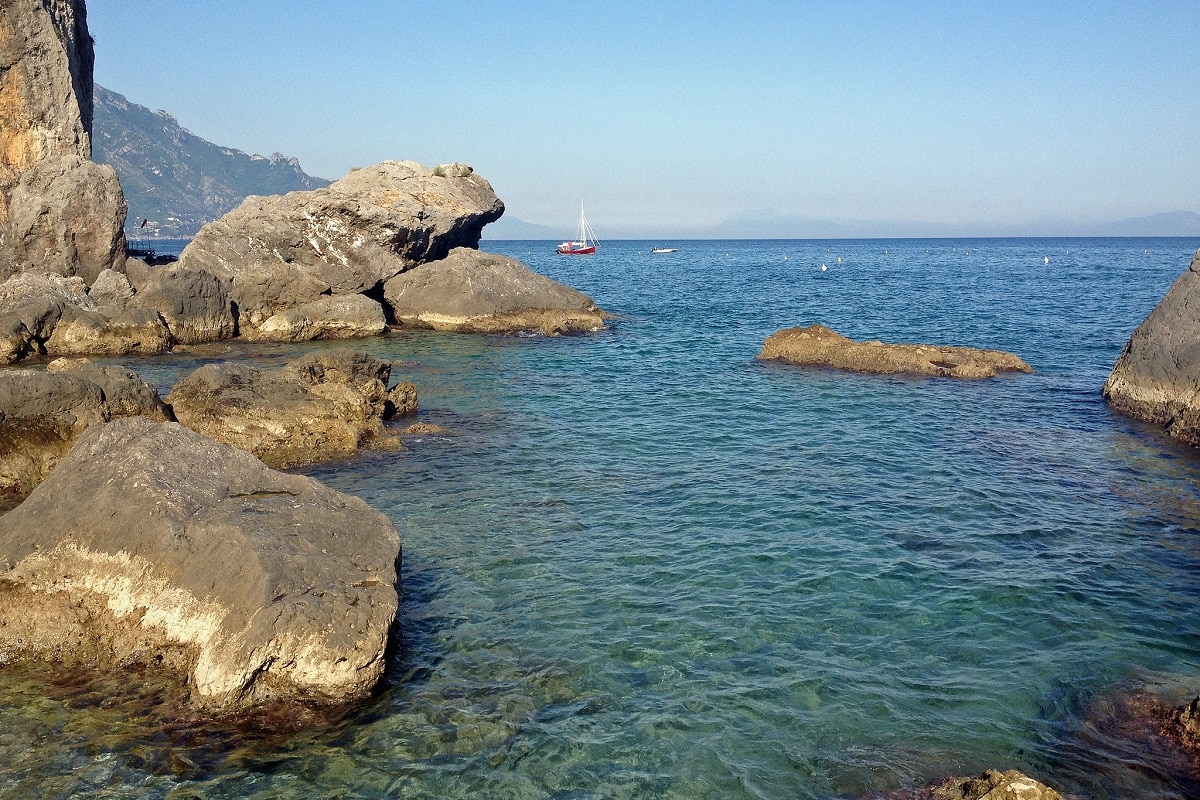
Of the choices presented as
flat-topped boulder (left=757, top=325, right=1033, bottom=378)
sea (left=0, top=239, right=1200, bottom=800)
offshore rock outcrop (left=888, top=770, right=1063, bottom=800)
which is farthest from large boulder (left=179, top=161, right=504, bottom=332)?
offshore rock outcrop (left=888, top=770, right=1063, bottom=800)

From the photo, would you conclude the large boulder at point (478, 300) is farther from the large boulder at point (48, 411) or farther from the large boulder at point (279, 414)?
the large boulder at point (48, 411)

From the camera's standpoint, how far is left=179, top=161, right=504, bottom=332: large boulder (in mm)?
35375

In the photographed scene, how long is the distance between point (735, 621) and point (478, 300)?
29.3 m

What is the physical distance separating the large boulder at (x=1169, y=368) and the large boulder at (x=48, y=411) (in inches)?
882

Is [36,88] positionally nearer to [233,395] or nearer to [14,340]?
[14,340]

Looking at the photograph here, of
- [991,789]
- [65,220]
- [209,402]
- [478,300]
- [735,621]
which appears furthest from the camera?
[478,300]

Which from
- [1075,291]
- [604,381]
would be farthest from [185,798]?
[1075,291]

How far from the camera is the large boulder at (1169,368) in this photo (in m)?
19.7

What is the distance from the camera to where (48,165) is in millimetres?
37438

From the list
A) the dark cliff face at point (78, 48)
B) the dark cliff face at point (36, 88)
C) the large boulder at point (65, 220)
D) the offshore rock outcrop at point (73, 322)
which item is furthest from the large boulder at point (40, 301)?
the dark cliff face at point (78, 48)

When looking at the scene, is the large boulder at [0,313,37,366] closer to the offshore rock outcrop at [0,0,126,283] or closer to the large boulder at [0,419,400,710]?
the offshore rock outcrop at [0,0,126,283]

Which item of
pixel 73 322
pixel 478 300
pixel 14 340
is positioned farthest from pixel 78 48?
pixel 478 300

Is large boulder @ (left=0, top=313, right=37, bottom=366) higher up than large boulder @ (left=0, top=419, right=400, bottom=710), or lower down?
higher up

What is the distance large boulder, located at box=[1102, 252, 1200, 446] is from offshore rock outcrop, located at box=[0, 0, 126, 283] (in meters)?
38.9
